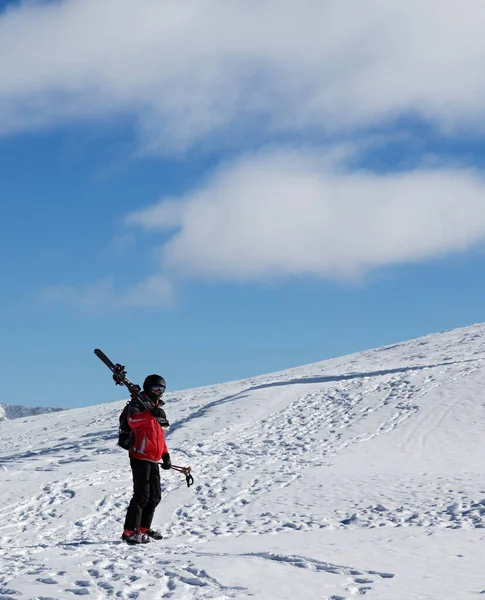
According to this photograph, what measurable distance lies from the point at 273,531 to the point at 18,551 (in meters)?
2.83

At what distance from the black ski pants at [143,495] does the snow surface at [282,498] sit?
0.37 m

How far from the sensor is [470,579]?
5.30 m

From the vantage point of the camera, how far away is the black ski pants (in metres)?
7.93

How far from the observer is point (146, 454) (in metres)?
8.19

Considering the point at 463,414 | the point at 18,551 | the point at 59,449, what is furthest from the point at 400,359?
the point at 18,551

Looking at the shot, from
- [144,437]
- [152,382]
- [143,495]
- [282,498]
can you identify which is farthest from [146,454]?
[282,498]

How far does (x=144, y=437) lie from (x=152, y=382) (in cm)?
64

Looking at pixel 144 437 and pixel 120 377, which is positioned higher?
pixel 120 377

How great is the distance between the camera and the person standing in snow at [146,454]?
8.03 meters

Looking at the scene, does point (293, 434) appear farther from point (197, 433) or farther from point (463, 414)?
point (463, 414)

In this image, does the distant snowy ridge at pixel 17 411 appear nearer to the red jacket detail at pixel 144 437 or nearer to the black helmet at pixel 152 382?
the black helmet at pixel 152 382

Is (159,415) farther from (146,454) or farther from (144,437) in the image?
(146,454)

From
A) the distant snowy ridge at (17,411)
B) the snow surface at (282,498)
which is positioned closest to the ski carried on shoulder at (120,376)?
the snow surface at (282,498)

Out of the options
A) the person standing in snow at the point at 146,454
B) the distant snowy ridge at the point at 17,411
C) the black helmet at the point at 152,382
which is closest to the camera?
the person standing in snow at the point at 146,454
